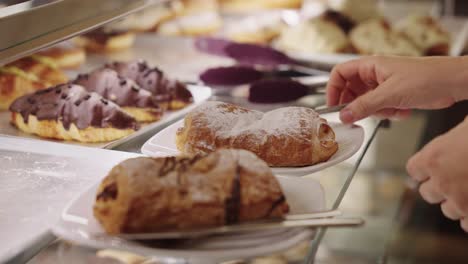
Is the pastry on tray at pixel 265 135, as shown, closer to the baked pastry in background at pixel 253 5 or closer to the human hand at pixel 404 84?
the human hand at pixel 404 84

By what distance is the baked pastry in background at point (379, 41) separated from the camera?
2094 millimetres

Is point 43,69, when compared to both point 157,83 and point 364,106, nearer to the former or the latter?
point 157,83

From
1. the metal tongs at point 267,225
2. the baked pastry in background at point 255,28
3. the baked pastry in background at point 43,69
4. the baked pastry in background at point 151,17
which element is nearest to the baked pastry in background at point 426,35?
the baked pastry in background at point 255,28

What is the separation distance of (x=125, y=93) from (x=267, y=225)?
2.41ft

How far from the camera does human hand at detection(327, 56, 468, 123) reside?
1234mm

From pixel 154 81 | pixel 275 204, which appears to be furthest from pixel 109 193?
pixel 154 81

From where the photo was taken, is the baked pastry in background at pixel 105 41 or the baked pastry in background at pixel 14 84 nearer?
the baked pastry in background at pixel 14 84

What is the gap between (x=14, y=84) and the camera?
1542 mm

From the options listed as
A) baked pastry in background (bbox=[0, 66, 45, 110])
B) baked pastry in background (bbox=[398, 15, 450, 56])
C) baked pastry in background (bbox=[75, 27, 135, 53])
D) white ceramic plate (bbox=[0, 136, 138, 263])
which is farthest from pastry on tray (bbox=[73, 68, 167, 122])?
baked pastry in background (bbox=[398, 15, 450, 56])

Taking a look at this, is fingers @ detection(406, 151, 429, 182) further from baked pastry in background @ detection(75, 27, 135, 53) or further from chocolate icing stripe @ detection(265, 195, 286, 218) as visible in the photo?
baked pastry in background @ detection(75, 27, 135, 53)

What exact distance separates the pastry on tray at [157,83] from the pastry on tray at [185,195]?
0.66m

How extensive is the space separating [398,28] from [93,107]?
1332 millimetres

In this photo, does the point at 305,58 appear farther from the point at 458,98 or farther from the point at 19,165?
the point at 19,165

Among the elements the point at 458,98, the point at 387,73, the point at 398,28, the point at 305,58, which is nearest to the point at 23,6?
the point at 387,73
